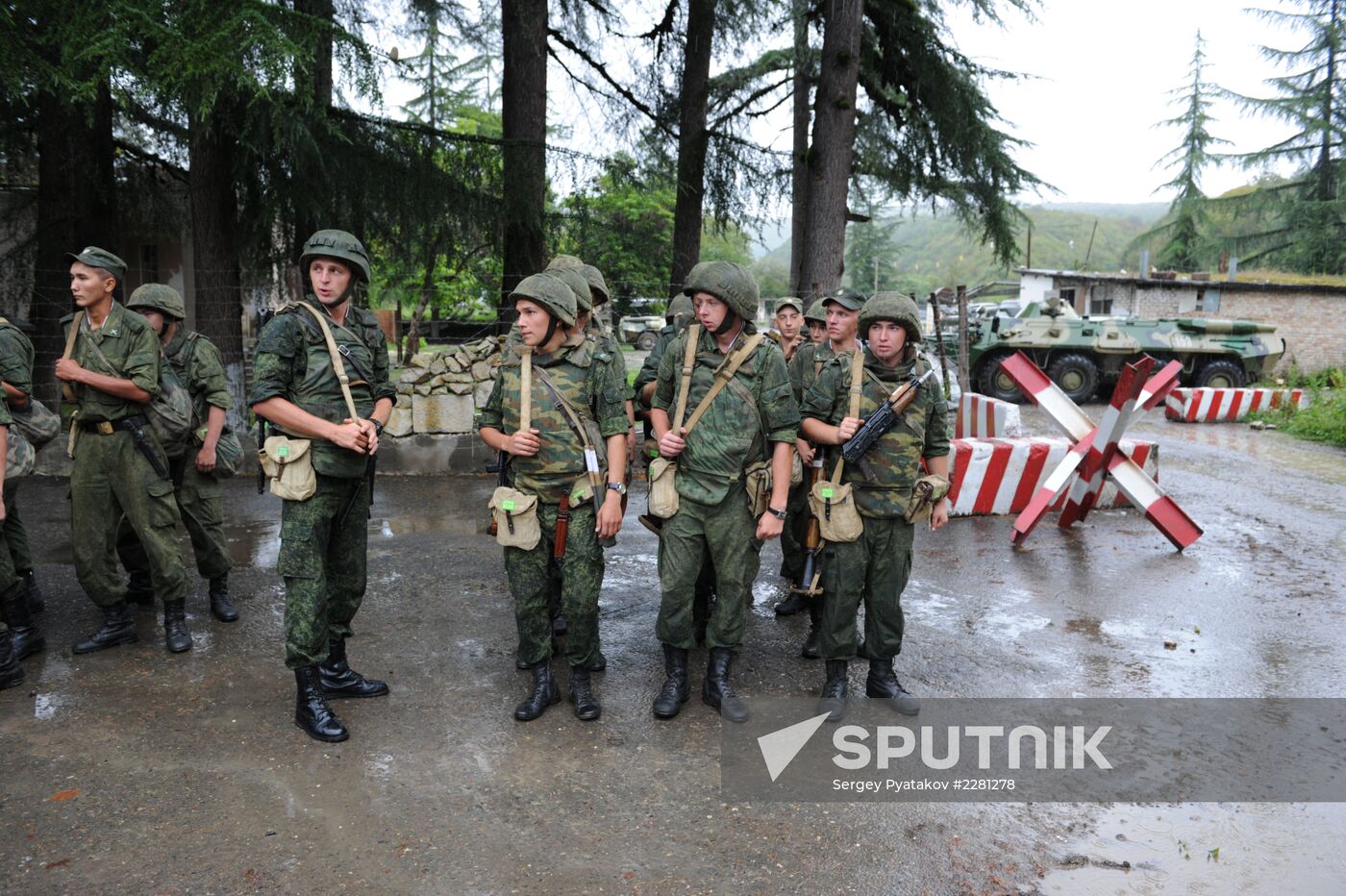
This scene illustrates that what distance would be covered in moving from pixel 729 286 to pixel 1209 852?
2781 mm

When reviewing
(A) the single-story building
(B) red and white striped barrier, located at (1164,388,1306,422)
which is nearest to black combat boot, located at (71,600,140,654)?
(B) red and white striped barrier, located at (1164,388,1306,422)

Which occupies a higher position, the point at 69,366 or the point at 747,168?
the point at 747,168

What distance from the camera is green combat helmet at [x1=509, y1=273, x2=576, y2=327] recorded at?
3932mm

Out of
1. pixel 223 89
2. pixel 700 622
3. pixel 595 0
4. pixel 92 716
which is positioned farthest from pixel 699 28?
pixel 92 716

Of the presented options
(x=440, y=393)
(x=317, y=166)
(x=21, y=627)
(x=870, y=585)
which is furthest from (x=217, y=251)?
(x=870, y=585)

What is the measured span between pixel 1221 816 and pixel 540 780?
252 centimetres

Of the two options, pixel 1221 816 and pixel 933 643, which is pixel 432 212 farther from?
pixel 1221 816

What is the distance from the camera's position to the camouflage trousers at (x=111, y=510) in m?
4.64

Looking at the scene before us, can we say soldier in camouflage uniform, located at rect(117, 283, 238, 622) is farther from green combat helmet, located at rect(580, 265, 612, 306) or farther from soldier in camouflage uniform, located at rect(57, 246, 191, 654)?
green combat helmet, located at rect(580, 265, 612, 306)

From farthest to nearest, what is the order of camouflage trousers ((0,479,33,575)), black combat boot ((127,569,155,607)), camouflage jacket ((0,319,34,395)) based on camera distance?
black combat boot ((127,569,155,607)), camouflage trousers ((0,479,33,575)), camouflage jacket ((0,319,34,395))

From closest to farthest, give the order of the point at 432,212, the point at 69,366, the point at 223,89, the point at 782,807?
1. the point at 782,807
2. the point at 69,366
3. the point at 223,89
4. the point at 432,212

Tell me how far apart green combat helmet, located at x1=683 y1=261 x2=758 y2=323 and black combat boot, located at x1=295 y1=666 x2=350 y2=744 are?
2.29 meters

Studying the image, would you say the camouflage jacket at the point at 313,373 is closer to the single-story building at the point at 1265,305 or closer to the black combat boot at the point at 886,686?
the black combat boot at the point at 886,686

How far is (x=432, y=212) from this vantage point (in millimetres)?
9828
